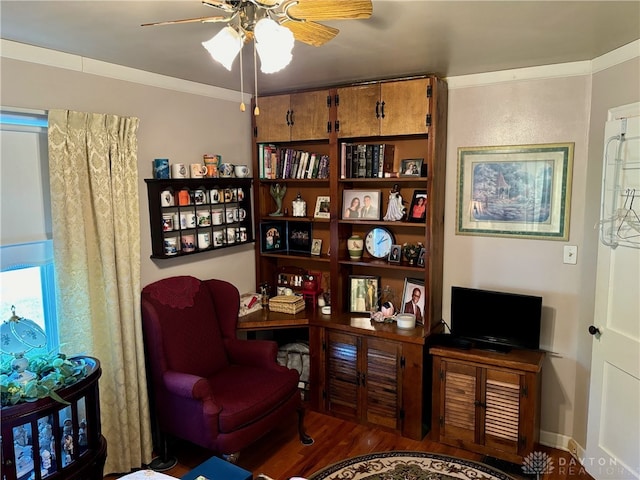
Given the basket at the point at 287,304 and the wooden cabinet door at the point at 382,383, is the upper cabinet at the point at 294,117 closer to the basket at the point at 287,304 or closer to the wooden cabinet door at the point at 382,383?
the basket at the point at 287,304

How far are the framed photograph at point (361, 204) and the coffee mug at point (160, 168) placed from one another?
1.31 m

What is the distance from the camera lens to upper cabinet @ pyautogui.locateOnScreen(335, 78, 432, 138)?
3021 millimetres

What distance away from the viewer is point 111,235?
264 cm

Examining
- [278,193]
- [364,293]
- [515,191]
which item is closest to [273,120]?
[278,193]

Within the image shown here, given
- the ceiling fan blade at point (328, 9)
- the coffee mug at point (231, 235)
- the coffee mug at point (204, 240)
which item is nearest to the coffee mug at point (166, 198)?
the coffee mug at point (204, 240)

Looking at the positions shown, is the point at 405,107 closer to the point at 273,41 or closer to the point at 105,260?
the point at 273,41

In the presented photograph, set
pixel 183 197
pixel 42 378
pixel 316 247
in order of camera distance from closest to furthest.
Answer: pixel 42 378
pixel 183 197
pixel 316 247

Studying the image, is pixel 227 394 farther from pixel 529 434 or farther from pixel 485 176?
pixel 485 176

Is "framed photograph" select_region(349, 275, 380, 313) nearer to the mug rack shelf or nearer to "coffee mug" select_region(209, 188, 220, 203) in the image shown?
the mug rack shelf

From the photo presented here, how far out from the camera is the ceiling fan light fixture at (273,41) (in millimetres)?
1501

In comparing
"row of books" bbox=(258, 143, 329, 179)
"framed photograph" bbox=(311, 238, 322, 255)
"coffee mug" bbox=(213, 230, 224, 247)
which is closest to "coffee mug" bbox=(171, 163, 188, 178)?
"coffee mug" bbox=(213, 230, 224, 247)

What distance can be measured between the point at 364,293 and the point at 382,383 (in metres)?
0.70

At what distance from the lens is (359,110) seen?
324 cm

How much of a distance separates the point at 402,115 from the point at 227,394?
2.12 metres
